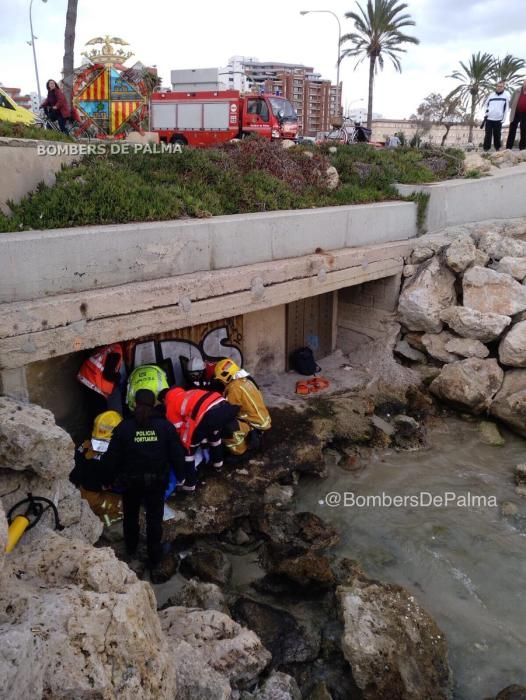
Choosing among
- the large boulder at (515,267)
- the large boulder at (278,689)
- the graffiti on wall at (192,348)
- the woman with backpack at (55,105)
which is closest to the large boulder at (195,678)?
the large boulder at (278,689)

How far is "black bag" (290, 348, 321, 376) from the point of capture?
11.3 metres

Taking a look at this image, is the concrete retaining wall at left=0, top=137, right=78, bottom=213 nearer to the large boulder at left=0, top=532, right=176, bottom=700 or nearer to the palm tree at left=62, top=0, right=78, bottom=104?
the large boulder at left=0, top=532, right=176, bottom=700

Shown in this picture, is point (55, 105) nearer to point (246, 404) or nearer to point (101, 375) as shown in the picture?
point (101, 375)

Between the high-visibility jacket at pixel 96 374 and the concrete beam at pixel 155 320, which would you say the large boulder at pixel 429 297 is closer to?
the concrete beam at pixel 155 320

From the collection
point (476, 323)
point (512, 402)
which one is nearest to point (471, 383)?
point (512, 402)

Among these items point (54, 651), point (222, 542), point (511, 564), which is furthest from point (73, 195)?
point (511, 564)

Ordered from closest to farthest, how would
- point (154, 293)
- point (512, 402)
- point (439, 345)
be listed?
point (154, 293) < point (512, 402) < point (439, 345)

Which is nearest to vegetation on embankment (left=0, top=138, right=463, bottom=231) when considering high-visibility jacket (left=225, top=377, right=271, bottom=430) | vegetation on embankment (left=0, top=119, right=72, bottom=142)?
vegetation on embankment (left=0, top=119, right=72, bottom=142)

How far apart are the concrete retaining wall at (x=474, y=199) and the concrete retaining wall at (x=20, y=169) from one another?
25.7ft

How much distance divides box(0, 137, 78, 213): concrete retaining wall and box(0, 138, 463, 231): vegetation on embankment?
0.63ft

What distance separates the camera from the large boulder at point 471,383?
32.9ft

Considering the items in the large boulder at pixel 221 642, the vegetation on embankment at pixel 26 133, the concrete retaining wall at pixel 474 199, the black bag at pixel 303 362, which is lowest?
the large boulder at pixel 221 642

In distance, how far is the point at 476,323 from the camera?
1049cm

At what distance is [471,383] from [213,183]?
6045 mm
